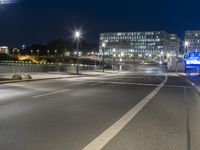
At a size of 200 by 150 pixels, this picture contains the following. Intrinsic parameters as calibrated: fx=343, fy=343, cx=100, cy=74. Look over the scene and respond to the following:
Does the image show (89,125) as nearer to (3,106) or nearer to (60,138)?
(60,138)

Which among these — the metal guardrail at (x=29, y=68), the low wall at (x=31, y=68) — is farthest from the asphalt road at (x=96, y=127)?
the metal guardrail at (x=29, y=68)

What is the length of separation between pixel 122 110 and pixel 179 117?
2241 mm

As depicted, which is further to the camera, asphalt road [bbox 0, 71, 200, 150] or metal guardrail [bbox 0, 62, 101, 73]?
metal guardrail [bbox 0, 62, 101, 73]

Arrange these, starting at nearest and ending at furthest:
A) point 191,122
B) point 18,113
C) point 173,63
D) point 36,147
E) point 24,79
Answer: point 36,147 → point 191,122 → point 18,113 → point 24,79 → point 173,63

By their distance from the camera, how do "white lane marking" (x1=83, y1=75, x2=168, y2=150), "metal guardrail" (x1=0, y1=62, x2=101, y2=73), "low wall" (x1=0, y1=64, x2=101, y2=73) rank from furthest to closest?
"metal guardrail" (x1=0, y1=62, x2=101, y2=73), "low wall" (x1=0, y1=64, x2=101, y2=73), "white lane marking" (x1=83, y1=75, x2=168, y2=150)

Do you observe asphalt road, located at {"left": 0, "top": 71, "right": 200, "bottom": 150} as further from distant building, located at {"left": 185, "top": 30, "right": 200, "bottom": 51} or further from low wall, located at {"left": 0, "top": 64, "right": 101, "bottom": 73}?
distant building, located at {"left": 185, "top": 30, "right": 200, "bottom": 51}

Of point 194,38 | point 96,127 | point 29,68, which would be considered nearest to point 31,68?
point 29,68

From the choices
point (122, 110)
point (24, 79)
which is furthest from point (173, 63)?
point (122, 110)

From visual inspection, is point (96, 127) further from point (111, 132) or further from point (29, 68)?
point (29, 68)

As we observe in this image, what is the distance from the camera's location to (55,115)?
1123cm

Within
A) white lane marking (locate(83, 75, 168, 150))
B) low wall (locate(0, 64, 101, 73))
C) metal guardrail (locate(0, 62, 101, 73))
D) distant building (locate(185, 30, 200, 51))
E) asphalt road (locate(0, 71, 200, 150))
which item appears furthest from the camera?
distant building (locate(185, 30, 200, 51))

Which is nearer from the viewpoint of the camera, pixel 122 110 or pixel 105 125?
pixel 105 125

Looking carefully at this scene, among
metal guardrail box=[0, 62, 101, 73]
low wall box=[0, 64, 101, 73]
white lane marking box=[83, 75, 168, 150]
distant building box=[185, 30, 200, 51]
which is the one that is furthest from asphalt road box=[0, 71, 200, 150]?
distant building box=[185, 30, 200, 51]

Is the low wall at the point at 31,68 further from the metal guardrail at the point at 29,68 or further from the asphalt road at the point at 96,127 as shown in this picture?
the asphalt road at the point at 96,127
